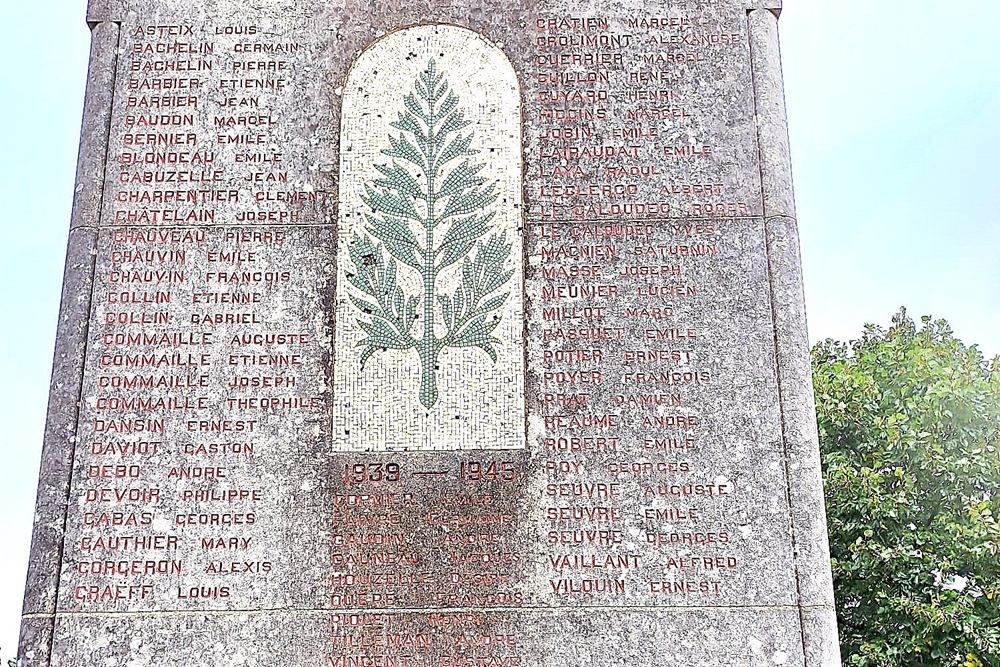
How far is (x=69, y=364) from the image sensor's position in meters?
6.93

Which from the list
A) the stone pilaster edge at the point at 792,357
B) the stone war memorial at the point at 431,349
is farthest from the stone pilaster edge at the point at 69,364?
the stone pilaster edge at the point at 792,357

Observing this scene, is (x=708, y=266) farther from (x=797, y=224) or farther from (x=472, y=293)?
(x=472, y=293)

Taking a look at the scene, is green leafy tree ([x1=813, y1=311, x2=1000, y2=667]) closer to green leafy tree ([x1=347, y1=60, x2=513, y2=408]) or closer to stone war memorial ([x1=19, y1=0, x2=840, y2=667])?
stone war memorial ([x1=19, y1=0, x2=840, y2=667])

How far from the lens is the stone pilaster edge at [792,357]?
645 cm

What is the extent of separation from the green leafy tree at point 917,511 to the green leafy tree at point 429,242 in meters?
9.35

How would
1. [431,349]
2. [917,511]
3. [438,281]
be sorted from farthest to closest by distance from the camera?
[917,511] < [438,281] < [431,349]

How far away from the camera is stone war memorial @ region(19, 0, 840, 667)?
6.42m

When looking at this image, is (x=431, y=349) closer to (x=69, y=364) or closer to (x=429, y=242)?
(x=429, y=242)

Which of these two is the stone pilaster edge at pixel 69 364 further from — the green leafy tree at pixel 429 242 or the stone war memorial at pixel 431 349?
the green leafy tree at pixel 429 242

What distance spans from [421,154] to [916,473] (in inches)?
418

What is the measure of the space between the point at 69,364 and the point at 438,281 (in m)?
2.37

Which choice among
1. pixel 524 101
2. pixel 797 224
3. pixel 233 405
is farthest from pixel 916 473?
pixel 233 405

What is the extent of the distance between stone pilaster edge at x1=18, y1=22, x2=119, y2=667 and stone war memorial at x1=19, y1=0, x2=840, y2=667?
24 millimetres

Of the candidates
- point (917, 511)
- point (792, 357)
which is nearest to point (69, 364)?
point (792, 357)
